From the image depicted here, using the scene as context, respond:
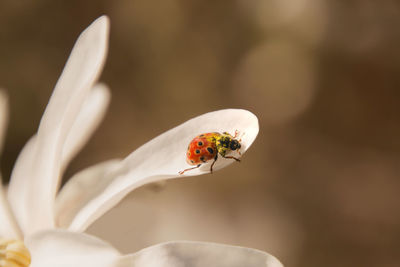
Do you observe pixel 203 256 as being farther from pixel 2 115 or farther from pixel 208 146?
pixel 2 115

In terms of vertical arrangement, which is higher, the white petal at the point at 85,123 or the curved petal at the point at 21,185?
the white petal at the point at 85,123

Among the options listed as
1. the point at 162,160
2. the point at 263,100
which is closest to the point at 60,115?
the point at 162,160

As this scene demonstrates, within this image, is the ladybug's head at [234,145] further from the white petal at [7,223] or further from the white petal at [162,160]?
the white petal at [7,223]

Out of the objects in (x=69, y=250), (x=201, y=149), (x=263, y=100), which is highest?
(x=263, y=100)

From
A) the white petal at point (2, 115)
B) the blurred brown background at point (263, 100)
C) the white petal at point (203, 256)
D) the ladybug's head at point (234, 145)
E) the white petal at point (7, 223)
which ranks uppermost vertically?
the blurred brown background at point (263, 100)

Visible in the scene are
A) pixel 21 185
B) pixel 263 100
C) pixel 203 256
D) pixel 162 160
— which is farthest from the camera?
pixel 263 100

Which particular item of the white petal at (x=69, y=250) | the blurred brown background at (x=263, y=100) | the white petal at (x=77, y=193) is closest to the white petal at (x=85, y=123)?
the white petal at (x=77, y=193)
